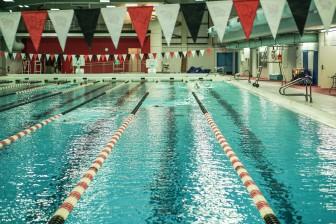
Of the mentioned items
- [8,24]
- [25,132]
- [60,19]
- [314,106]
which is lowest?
[25,132]

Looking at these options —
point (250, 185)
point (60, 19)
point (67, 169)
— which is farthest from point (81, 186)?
point (60, 19)

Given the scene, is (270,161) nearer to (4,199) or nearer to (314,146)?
(314,146)

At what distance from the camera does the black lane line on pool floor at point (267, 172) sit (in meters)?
4.63

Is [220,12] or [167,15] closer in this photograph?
[220,12]

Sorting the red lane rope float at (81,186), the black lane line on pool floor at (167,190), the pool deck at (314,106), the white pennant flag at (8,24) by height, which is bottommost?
the black lane line on pool floor at (167,190)

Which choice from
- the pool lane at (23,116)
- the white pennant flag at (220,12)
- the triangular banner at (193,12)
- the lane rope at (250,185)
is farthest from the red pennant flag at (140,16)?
the lane rope at (250,185)

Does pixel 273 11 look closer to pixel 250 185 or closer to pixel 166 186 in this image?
pixel 250 185

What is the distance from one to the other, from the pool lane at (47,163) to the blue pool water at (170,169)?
0.01 metres

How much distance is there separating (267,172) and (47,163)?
3.01 metres

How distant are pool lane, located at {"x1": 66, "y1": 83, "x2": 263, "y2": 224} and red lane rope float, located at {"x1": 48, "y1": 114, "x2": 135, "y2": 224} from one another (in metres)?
0.07

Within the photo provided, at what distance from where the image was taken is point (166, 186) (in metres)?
5.62

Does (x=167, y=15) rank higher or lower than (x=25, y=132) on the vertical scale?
higher

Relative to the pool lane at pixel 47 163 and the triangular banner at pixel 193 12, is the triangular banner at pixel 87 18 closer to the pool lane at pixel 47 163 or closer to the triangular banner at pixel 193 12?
the triangular banner at pixel 193 12

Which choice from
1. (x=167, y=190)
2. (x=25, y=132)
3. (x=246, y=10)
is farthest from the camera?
(x=246, y=10)
